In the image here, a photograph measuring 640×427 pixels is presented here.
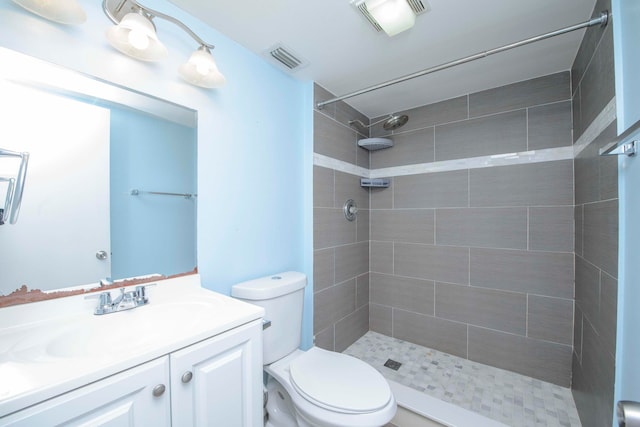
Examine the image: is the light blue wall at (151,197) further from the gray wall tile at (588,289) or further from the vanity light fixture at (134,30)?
the gray wall tile at (588,289)

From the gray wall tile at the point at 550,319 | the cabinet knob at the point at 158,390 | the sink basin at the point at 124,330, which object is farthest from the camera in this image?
the gray wall tile at the point at 550,319

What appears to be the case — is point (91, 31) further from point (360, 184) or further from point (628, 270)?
point (628, 270)

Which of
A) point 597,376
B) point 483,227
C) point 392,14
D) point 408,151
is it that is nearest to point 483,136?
point 408,151

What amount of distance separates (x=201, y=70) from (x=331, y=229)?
1311 mm

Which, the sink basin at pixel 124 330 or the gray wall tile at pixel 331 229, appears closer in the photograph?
the sink basin at pixel 124 330

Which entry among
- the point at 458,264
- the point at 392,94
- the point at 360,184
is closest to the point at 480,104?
the point at 392,94

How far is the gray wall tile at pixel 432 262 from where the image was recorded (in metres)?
2.03

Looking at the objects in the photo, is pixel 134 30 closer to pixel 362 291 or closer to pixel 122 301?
pixel 122 301

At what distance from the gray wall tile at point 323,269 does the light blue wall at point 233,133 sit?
0.22 ft

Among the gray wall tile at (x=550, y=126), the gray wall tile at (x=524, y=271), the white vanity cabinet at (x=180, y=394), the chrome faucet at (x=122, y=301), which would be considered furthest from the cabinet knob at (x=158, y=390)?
the gray wall tile at (x=550, y=126)

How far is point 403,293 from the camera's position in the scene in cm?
229

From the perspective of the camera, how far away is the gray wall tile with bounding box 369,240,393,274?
237cm

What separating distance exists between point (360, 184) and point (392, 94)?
79 cm

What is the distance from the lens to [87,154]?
100cm
